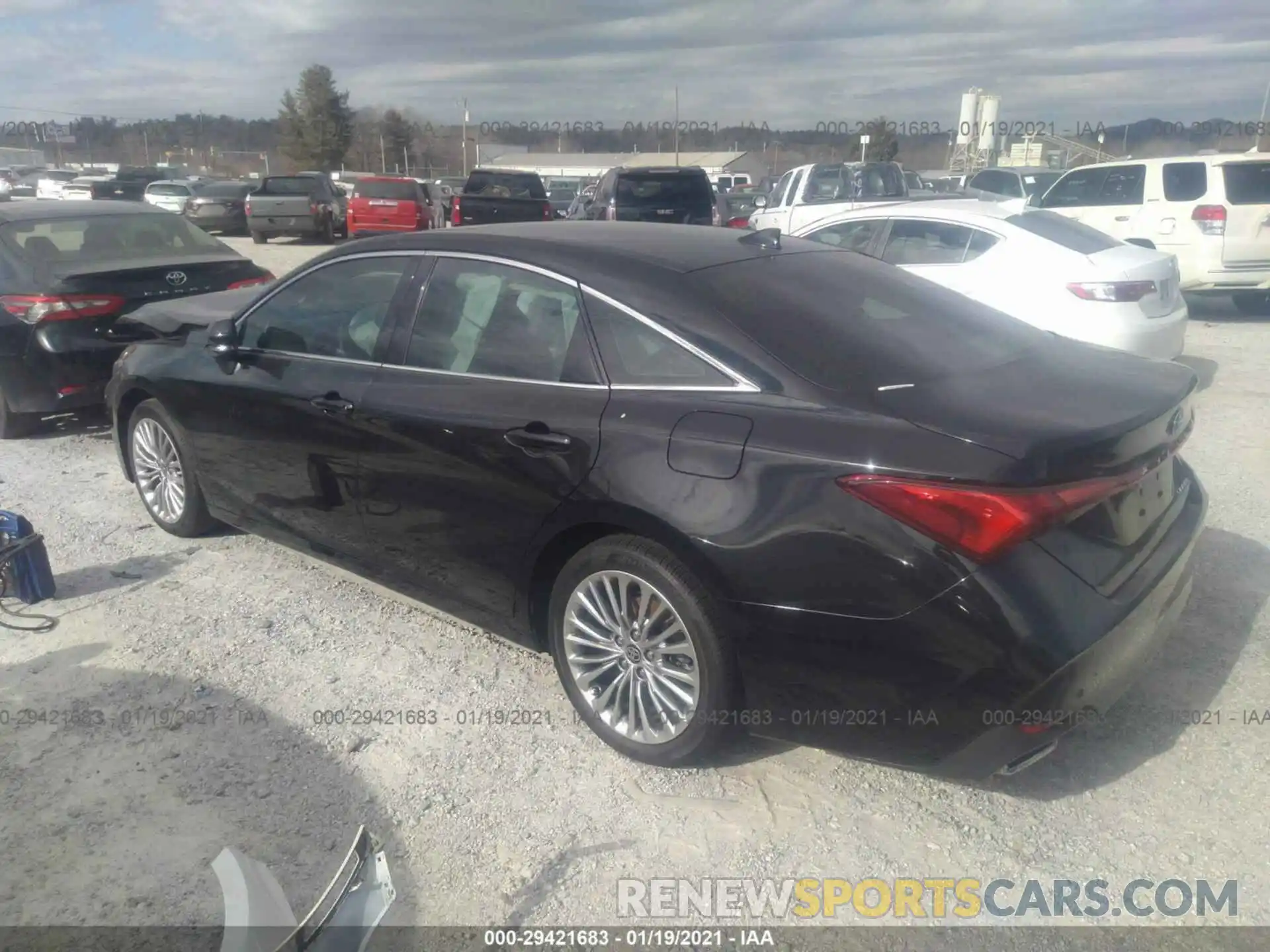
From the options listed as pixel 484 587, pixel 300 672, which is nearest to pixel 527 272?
pixel 484 587

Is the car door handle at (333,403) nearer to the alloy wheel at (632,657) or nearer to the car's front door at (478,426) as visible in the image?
the car's front door at (478,426)

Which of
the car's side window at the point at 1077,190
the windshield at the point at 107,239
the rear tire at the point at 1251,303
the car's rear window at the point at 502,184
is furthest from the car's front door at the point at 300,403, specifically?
the car's rear window at the point at 502,184

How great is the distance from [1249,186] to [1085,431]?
1062 cm

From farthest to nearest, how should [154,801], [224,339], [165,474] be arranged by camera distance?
[165,474]
[224,339]
[154,801]

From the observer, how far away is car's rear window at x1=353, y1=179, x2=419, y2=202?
2128 cm

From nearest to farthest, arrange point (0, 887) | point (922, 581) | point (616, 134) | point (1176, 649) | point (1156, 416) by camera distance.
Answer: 1. point (922, 581)
2. point (0, 887)
3. point (1156, 416)
4. point (1176, 649)
5. point (616, 134)

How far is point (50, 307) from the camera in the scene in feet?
20.9

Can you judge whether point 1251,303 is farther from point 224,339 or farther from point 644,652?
point 224,339

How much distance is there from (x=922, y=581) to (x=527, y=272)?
177 centimetres

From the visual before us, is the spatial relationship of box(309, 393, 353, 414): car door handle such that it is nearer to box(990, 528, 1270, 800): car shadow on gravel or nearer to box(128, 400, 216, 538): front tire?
box(128, 400, 216, 538): front tire

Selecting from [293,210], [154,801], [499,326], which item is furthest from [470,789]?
[293,210]

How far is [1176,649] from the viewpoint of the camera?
3764 millimetres

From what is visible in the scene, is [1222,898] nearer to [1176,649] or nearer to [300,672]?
[1176,649]

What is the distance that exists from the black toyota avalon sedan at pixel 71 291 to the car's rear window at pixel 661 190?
9119 millimetres
